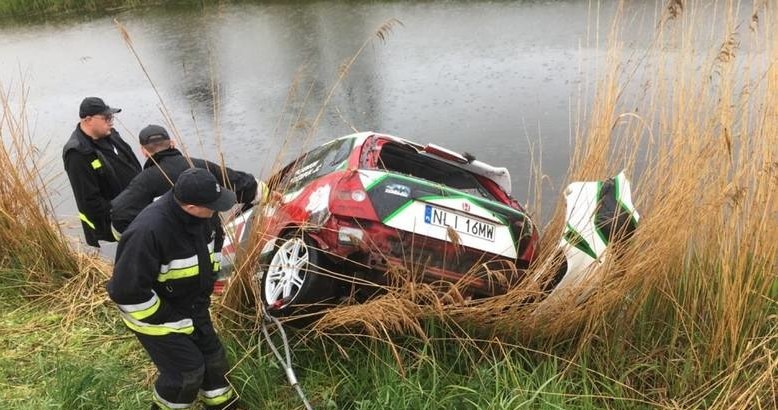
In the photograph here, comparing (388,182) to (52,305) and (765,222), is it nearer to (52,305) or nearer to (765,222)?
(765,222)

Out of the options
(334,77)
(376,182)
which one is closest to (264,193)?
(376,182)

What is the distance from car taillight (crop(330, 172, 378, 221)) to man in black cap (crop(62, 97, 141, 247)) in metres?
1.70

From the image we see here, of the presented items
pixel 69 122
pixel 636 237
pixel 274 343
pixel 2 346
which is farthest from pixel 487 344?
pixel 69 122

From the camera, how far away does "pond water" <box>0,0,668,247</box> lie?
21.2 ft

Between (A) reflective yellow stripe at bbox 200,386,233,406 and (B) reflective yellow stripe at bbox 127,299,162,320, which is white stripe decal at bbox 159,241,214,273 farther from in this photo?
(A) reflective yellow stripe at bbox 200,386,233,406

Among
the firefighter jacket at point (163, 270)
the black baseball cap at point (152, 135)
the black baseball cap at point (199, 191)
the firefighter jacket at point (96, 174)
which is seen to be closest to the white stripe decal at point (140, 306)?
the firefighter jacket at point (163, 270)

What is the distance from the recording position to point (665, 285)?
2.74 meters

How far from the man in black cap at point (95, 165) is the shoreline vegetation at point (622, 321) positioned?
0.97 meters

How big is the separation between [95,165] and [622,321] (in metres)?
3.09

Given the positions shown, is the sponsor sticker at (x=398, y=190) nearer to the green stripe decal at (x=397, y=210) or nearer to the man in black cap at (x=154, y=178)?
the green stripe decal at (x=397, y=210)

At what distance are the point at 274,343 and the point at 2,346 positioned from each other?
164 cm

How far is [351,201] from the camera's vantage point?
116 inches

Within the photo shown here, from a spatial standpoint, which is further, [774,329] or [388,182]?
[388,182]

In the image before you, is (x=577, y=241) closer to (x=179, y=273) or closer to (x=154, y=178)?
(x=179, y=273)
